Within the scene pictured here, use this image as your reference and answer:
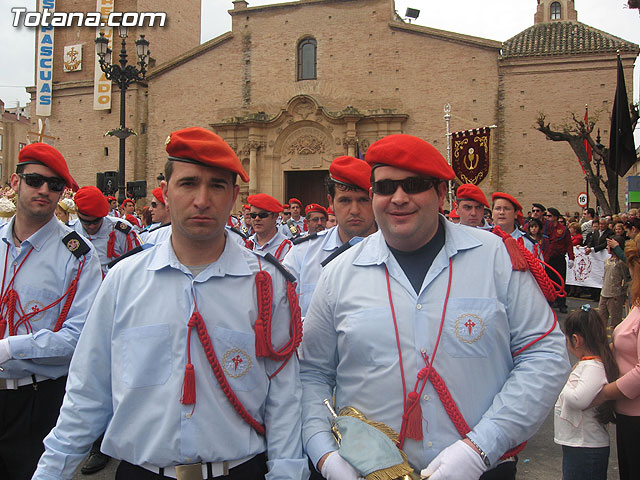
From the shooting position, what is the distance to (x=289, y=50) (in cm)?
2623

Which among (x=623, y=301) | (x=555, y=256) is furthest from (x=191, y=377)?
(x=555, y=256)

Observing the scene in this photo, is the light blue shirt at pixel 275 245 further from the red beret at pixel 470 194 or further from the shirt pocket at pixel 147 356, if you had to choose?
the shirt pocket at pixel 147 356

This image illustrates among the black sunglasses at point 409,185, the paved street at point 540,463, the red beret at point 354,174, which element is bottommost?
the paved street at point 540,463

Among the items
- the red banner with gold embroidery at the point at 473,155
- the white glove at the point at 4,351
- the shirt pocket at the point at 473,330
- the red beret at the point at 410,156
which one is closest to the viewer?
the shirt pocket at the point at 473,330

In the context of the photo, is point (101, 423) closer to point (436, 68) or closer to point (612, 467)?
point (612, 467)

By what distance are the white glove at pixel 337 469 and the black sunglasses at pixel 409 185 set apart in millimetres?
1138

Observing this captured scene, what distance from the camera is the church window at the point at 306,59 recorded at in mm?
26188

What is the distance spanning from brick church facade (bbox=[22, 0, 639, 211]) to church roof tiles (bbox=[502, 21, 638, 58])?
80 millimetres

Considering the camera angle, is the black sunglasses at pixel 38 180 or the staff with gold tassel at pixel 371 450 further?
the black sunglasses at pixel 38 180

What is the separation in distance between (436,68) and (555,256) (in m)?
14.3

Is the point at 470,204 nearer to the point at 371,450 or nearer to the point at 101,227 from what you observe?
the point at 101,227

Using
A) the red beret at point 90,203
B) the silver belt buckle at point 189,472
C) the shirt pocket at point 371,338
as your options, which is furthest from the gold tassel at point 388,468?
the red beret at point 90,203

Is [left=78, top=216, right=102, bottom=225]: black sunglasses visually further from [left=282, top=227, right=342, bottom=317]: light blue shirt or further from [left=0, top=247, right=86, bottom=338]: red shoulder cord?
[left=0, top=247, right=86, bottom=338]: red shoulder cord

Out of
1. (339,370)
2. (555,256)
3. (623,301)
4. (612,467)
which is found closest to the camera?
(339,370)
